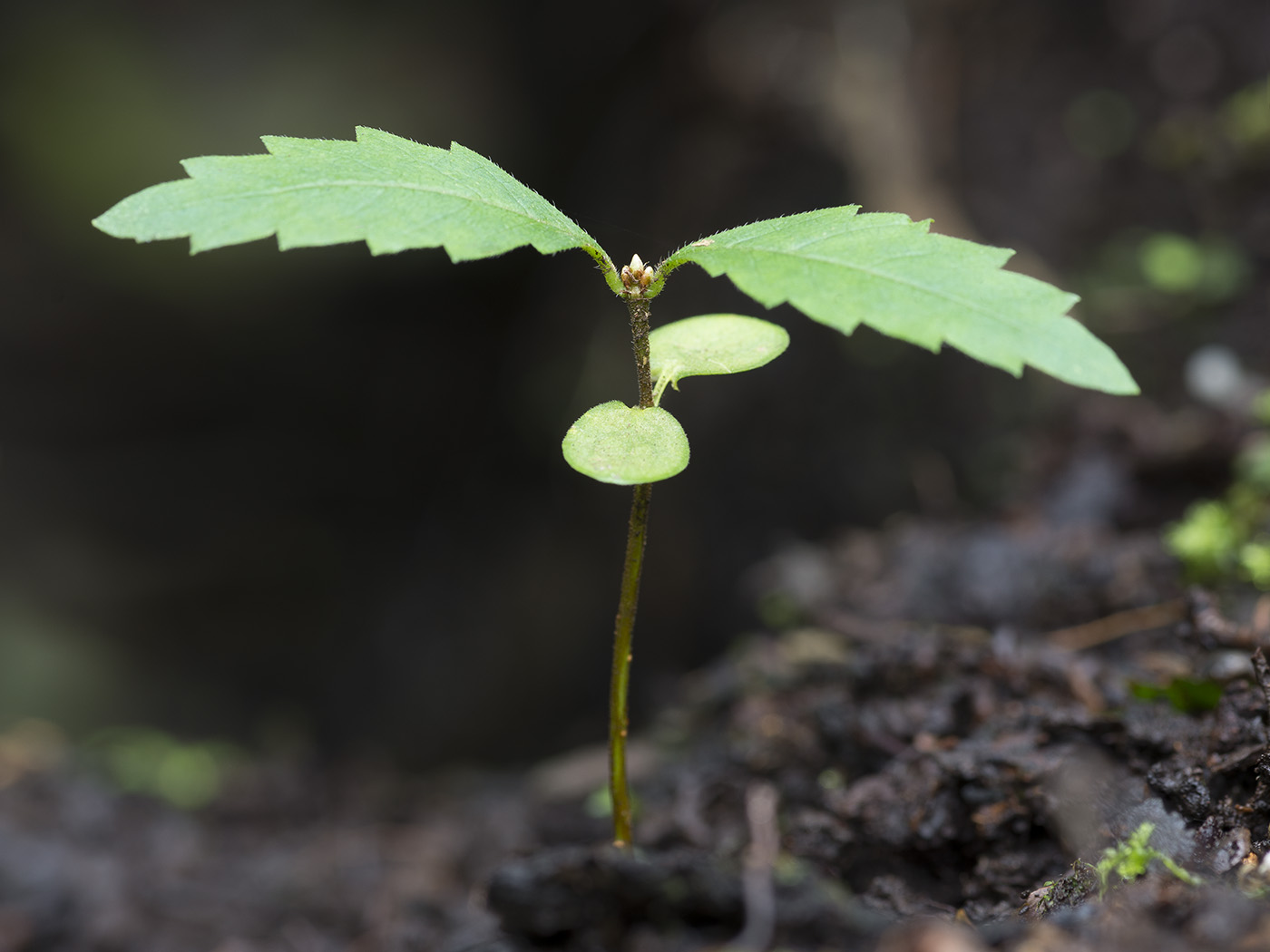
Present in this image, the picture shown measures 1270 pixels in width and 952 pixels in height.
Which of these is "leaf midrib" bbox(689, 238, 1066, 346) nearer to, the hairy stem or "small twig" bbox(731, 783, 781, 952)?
the hairy stem

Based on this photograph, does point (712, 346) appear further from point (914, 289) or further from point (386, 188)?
point (386, 188)

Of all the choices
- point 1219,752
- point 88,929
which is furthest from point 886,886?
point 88,929

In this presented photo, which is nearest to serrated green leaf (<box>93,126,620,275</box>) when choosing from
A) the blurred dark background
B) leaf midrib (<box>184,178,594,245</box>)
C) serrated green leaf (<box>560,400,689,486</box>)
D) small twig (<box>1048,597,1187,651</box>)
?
leaf midrib (<box>184,178,594,245</box>)

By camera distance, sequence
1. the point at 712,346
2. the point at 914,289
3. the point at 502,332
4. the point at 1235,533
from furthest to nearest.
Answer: the point at 502,332, the point at 1235,533, the point at 712,346, the point at 914,289

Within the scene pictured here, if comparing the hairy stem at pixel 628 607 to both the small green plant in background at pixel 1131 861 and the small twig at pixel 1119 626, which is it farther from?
the small twig at pixel 1119 626

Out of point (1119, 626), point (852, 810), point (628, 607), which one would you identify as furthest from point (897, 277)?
point (1119, 626)
